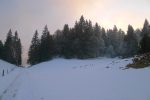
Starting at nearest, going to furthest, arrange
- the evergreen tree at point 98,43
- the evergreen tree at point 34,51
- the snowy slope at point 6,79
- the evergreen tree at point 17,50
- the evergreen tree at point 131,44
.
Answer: the snowy slope at point 6,79 → the evergreen tree at point 98,43 → the evergreen tree at point 131,44 → the evergreen tree at point 34,51 → the evergreen tree at point 17,50

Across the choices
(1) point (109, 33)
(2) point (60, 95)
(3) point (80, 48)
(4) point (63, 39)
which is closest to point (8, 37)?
(4) point (63, 39)

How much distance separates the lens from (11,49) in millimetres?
76875

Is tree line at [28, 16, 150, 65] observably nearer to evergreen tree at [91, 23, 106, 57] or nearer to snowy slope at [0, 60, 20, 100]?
evergreen tree at [91, 23, 106, 57]

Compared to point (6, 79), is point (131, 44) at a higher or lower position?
higher

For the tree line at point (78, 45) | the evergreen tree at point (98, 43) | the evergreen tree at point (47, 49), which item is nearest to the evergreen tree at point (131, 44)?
the tree line at point (78, 45)

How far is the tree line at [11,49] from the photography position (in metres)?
74.3

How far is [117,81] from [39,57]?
185ft

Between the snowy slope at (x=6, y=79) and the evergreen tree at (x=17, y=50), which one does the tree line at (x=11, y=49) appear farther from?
the snowy slope at (x=6, y=79)


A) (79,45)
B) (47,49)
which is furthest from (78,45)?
(47,49)

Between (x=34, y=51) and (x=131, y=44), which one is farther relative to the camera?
(x=34, y=51)

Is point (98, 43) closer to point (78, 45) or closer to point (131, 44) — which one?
point (78, 45)

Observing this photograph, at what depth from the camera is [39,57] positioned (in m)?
67.2

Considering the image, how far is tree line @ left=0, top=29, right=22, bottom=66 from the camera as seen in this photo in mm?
74300

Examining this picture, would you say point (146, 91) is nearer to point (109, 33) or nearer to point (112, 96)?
point (112, 96)
